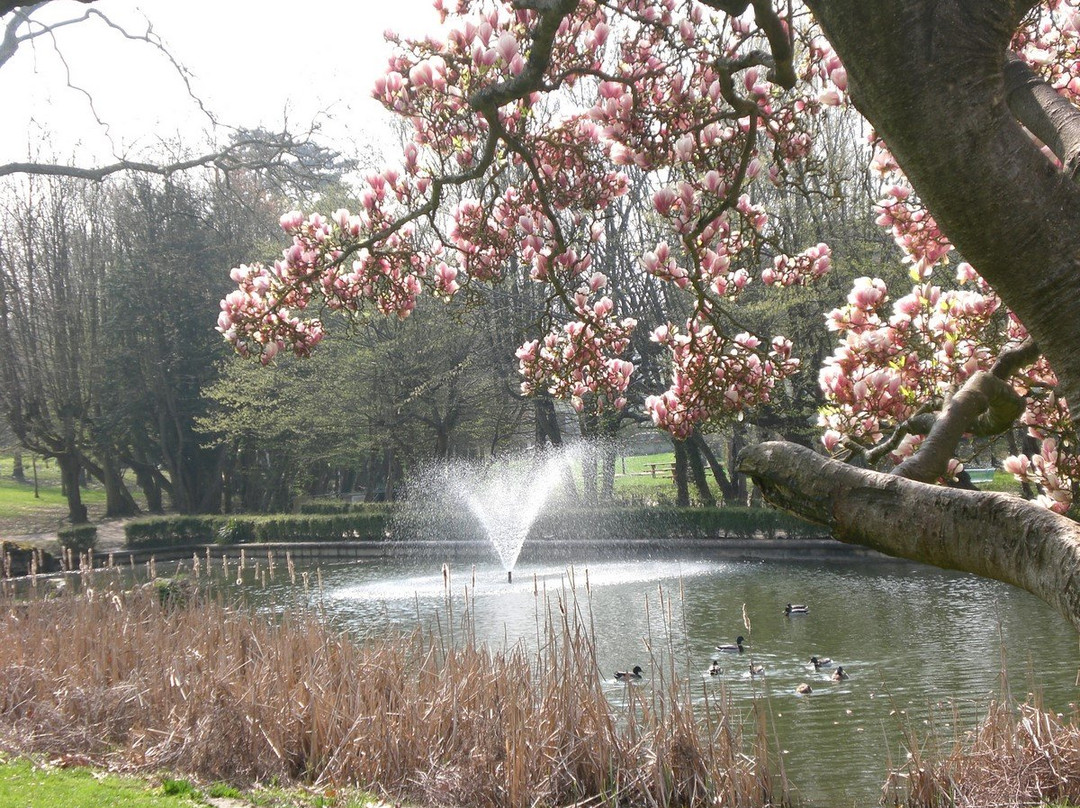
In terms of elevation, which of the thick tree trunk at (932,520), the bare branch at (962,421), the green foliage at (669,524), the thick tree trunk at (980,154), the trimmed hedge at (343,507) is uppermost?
the thick tree trunk at (980,154)

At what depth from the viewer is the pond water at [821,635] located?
259 inches

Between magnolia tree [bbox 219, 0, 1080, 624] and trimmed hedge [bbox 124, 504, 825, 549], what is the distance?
1337 cm

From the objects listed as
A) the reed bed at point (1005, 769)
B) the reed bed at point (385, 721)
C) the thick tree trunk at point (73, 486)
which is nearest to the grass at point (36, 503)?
the thick tree trunk at point (73, 486)

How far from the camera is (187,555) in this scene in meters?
24.6

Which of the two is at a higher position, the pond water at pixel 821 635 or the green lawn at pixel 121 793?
the green lawn at pixel 121 793

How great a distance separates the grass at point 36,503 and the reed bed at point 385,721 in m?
25.2

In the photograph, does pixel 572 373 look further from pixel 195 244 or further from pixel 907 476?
pixel 195 244

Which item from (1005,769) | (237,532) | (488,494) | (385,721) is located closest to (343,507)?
(237,532)

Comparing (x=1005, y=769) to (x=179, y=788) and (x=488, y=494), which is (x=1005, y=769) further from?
(x=488, y=494)

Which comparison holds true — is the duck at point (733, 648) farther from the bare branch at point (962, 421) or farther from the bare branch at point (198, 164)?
the bare branch at point (198, 164)

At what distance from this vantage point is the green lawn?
13.7 ft

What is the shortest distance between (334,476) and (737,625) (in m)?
29.3

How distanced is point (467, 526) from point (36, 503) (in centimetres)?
1901

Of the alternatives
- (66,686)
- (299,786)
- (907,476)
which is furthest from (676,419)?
(66,686)
